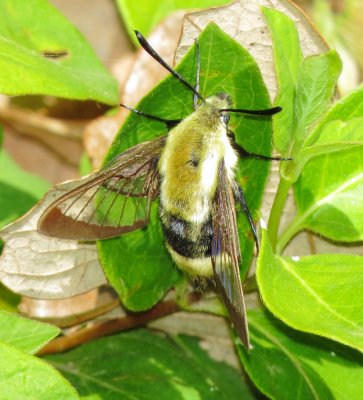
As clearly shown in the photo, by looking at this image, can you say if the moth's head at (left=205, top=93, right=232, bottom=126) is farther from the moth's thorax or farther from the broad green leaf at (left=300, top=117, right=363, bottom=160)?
the broad green leaf at (left=300, top=117, right=363, bottom=160)

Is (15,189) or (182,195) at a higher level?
(182,195)

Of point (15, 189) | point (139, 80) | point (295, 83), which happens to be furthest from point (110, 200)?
point (139, 80)

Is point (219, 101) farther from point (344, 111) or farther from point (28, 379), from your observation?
point (28, 379)

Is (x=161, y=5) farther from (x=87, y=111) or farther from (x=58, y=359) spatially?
(x=58, y=359)

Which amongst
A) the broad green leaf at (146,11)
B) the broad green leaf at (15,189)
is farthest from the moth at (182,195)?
the broad green leaf at (146,11)

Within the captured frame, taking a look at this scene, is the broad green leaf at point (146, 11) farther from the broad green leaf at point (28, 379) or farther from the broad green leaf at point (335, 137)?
the broad green leaf at point (28, 379)
